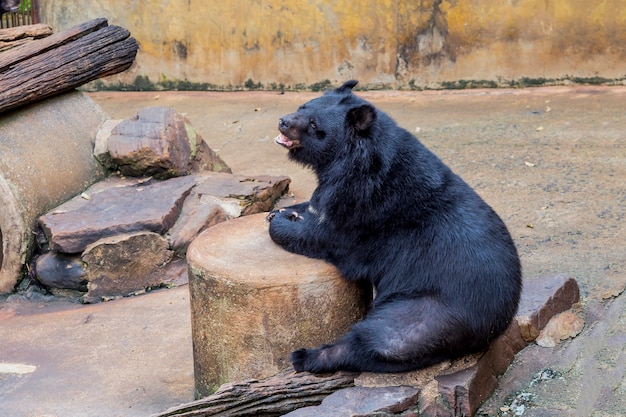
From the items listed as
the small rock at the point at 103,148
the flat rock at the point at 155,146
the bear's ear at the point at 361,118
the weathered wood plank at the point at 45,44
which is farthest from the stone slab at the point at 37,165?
the bear's ear at the point at 361,118

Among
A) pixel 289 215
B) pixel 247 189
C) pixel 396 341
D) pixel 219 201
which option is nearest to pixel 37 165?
pixel 219 201

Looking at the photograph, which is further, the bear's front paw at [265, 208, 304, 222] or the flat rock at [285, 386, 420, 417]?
the bear's front paw at [265, 208, 304, 222]

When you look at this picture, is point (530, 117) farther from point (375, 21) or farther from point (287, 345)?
point (287, 345)

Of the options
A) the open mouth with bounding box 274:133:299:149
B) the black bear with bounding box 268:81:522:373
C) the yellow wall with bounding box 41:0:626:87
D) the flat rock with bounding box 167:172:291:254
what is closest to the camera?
the black bear with bounding box 268:81:522:373

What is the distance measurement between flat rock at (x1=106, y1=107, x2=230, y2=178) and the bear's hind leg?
383 centimetres

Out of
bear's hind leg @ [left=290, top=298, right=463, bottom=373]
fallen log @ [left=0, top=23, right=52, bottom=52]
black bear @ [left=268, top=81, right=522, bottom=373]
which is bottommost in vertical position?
bear's hind leg @ [left=290, top=298, right=463, bottom=373]

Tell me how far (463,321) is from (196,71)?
8.31 m

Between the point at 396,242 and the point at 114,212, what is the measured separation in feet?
11.5

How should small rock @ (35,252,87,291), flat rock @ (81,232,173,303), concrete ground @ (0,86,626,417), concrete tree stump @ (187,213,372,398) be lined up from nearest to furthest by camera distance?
concrete tree stump @ (187,213,372,398)
concrete ground @ (0,86,626,417)
flat rock @ (81,232,173,303)
small rock @ (35,252,87,291)

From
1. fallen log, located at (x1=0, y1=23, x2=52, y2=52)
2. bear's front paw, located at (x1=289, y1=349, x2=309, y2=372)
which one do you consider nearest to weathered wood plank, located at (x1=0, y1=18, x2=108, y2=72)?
fallen log, located at (x1=0, y1=23, x2=52, y2=52)

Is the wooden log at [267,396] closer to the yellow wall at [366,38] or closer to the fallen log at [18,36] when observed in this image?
the fallen log at [18,36]

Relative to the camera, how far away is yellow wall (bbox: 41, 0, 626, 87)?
9.57m

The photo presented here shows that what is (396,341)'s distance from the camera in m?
3.88

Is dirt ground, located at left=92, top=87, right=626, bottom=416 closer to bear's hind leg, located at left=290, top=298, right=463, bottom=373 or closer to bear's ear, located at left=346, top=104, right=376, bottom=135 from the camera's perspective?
bear's hind leg, located at left=290, top=298, right=463, bottom=373
